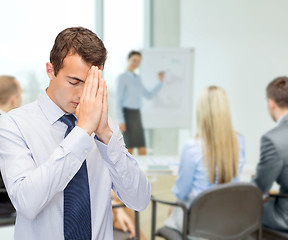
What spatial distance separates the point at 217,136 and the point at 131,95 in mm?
2620

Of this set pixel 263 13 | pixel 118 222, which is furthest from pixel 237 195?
pixel 263 13

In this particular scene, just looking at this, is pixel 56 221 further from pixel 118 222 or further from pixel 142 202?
pixel 118 222

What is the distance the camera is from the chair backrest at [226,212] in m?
2.02

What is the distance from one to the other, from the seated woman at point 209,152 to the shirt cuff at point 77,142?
4.69ft

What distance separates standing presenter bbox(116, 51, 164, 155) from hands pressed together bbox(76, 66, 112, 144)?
12.0 ft

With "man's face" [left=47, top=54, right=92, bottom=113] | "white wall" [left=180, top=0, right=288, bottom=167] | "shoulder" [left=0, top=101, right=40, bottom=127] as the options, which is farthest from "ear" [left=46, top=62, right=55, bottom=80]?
"white wall" [left=180, top=0, right=288, bottom=167]

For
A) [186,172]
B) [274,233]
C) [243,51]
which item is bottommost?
[274,233]

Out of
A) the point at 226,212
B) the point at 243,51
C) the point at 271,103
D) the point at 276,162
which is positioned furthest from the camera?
the point at 243,51

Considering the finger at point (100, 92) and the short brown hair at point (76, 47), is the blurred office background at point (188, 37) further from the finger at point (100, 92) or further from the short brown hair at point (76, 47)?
the finger at point (100, 92)

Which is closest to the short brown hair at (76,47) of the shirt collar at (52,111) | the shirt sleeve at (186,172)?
the shirt collar at (52,111)

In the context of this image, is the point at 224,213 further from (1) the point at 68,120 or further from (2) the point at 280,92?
(1) the point at 68,120

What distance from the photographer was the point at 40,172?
3.13 ft

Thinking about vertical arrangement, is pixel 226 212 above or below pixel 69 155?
below

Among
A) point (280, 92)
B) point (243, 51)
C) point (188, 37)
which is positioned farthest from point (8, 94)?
point (188, 37)
